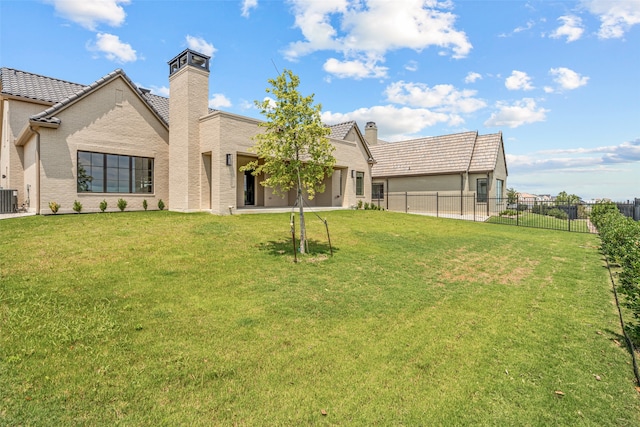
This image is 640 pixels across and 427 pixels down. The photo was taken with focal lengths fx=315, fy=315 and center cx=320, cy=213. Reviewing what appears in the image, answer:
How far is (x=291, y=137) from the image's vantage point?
8992mm

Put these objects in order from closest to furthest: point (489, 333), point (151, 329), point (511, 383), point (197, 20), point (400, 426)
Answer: point (400, 426)
point (511, 383)
point (151, 329)
point (489, 333)
point (197, 20)

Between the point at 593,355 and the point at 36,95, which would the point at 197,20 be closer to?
the point at 36,95

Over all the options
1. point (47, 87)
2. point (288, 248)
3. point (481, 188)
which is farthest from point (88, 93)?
point (481, 188)

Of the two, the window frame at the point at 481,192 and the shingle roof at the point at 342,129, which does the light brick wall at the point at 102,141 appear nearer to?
the shingle roof at the point at 342,129

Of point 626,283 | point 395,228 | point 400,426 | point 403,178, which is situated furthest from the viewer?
point 403,178

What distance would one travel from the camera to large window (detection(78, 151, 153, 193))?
49.5ft

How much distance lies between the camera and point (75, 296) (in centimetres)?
535

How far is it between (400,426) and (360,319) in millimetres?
2358

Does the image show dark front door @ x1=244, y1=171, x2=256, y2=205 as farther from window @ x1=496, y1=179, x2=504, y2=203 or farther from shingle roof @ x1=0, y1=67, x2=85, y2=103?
window @ x1=496, y1=179, x2=504, y2=203

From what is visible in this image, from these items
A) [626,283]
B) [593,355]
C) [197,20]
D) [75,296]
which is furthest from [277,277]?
[197,20]

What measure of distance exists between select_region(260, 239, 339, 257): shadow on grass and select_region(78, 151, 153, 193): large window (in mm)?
10692

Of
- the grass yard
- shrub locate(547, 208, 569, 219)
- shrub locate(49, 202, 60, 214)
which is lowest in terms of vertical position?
the grass yard

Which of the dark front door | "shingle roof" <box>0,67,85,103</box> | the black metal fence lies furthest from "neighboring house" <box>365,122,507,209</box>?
"shingle roof" <box>0,67,85,103</box>

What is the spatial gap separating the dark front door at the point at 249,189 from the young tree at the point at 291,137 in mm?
10232
